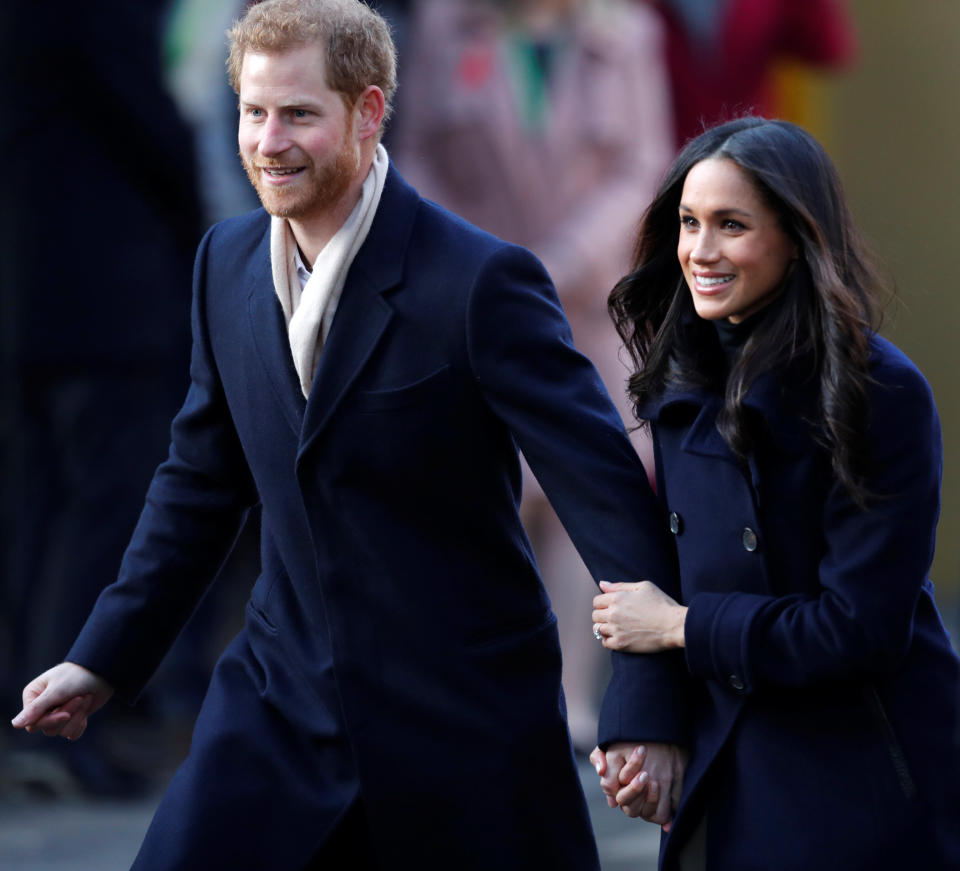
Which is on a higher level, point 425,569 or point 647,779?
point 425,569

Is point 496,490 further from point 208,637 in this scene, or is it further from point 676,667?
point 208,637

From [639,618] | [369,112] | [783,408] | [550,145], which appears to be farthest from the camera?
[550,145]

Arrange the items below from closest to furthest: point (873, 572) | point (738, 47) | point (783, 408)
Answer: point (873, 572) → point (783, 408) → point (738, 47)

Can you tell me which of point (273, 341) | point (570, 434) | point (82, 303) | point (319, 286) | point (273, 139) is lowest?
point (82, 303)

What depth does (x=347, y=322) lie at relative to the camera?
3.38 m

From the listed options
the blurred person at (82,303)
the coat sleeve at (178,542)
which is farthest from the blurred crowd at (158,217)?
the coat sleeve at (178,542)

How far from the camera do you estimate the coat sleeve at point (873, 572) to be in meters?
2.99

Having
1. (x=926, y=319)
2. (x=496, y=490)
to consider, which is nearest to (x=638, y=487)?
(x=496, y=490)

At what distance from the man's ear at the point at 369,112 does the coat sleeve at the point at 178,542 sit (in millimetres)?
509

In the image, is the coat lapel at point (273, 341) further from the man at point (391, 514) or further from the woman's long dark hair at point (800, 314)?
the woman's long dark hair at point (800, 314)

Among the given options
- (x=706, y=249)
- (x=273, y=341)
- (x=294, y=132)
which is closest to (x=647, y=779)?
(x=706, y=249)

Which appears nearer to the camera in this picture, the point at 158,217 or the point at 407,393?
the point at 407,393

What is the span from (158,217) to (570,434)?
3.46 meters

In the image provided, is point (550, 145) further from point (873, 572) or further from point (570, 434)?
point (873, 572)
